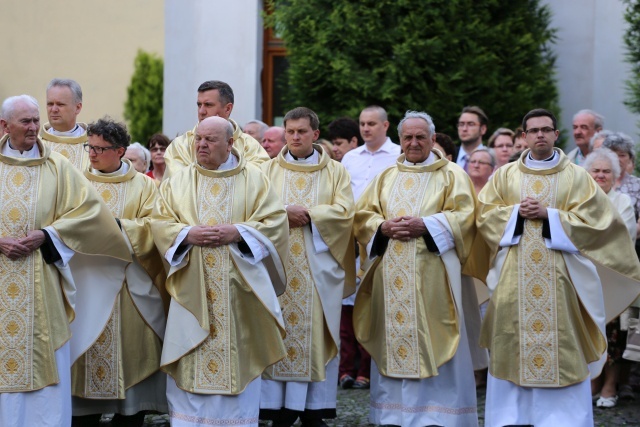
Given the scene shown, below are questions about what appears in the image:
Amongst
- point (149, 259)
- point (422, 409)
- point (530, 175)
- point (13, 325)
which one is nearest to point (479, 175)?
point (530, 175)

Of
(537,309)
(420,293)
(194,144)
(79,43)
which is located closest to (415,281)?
(420,293)

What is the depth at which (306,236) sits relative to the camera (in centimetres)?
909

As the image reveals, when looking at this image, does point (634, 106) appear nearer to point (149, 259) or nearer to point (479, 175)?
point (479, 175)

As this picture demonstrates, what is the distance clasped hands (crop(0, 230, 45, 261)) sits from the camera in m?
7.79

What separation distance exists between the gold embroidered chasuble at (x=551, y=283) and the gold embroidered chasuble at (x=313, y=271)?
1.14 meters

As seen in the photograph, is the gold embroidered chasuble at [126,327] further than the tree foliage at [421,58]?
No

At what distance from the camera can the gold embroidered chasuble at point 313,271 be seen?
29.5ft

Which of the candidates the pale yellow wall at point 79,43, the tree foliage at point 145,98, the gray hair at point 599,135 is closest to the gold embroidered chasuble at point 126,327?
the gray hair at point 599,135

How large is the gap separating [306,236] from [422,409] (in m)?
1.54

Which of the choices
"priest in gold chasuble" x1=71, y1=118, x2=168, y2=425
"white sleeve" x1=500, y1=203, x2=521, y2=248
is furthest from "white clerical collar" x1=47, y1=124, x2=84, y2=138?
"white sleeve" x1=500, y1=203, x2=521, y2=248

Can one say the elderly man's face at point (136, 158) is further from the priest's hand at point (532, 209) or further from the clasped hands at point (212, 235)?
the priest's hand at point (532, 209)

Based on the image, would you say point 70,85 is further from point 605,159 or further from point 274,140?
point 605,159

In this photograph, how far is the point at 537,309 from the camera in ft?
28.1

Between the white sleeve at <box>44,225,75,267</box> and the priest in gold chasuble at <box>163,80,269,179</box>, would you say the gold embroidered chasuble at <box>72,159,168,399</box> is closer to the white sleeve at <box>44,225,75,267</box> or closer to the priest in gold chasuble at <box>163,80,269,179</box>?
the priest in gold chasuble at <box>163,80,269,179</box>
